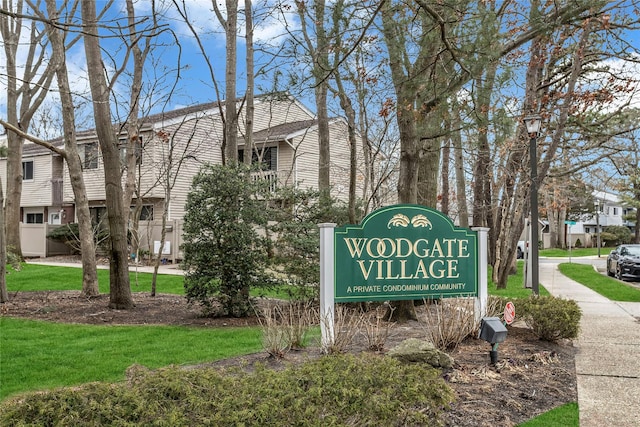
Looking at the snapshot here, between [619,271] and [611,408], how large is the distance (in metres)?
18.6

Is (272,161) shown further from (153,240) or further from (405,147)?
(405,147)

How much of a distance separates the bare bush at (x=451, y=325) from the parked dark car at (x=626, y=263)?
16.3 metres

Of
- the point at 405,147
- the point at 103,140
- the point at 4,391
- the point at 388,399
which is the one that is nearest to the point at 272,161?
the point at 103,140

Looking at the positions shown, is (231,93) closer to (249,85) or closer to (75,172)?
(249,85)

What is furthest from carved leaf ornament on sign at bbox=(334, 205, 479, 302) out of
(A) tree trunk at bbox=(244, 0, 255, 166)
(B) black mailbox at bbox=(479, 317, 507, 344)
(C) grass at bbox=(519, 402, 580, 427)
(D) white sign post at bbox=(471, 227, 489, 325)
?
(A) tree trunk at bbox=(244, 0, 255, 166)

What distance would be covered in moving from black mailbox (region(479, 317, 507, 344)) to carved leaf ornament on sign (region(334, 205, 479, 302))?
1240 mm

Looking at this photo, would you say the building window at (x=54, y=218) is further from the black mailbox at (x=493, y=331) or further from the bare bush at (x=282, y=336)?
the black mailbox at (x=493, y=331)

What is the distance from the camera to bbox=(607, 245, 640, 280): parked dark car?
21.0 m

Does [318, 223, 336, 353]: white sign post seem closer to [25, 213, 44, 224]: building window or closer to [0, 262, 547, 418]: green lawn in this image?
[0, 262, 547, 418]: green lawn

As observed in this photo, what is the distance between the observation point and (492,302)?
321 inches

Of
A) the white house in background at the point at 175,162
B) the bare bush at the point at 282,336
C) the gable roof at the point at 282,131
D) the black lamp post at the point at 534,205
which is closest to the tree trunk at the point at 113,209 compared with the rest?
the bare bush at the point at 282,336

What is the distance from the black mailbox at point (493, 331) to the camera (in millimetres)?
5980

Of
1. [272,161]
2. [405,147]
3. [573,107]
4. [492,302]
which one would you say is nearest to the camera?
[492,302]

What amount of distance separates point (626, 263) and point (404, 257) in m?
17.2
